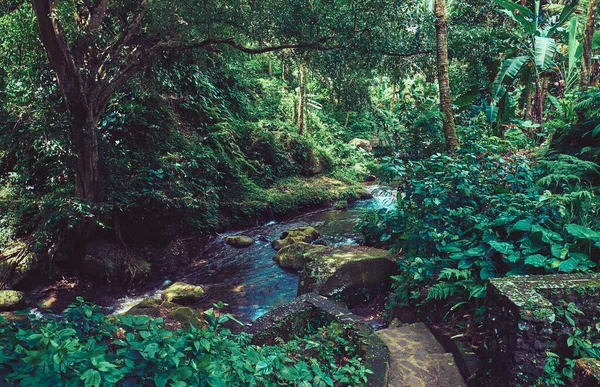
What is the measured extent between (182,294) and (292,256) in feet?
8.42

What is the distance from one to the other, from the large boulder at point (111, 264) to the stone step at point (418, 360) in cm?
579

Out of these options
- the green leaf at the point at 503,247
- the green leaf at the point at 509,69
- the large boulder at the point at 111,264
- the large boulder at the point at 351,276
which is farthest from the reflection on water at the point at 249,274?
the green leaf at the point at 509,69

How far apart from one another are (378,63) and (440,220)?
4518 mm

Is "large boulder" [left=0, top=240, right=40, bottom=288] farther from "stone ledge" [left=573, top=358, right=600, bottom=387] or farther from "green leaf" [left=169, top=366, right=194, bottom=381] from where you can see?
"stone ledge" [left=573, top=358, right=600, bottom=387]

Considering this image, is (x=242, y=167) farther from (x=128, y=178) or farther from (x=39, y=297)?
(x=39, y=297)

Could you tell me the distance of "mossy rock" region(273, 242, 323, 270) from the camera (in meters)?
7.92

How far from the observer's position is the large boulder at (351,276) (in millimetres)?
5543

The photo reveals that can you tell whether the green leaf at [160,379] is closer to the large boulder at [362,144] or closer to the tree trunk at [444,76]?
the tree trunk at [444,76]

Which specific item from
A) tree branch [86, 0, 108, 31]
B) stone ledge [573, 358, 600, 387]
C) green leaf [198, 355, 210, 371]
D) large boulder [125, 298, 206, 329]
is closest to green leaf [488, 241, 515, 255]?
stone ledge [573, 358, 600, 387]

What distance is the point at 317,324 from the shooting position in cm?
412

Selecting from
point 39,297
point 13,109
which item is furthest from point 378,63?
point 39,297

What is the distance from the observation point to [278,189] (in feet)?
Result: 42.9

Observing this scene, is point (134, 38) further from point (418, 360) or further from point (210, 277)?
point (418, 360)

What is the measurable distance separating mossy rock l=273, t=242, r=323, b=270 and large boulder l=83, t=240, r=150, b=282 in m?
2.99
